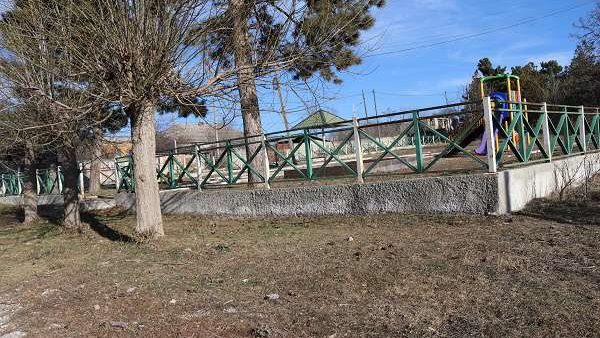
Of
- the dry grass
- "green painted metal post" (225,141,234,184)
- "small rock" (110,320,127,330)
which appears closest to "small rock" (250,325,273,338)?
the dry grass

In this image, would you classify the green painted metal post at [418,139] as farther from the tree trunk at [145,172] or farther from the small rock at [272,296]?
the small rock at [272,296]

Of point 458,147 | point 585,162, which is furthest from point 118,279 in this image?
point 585,162

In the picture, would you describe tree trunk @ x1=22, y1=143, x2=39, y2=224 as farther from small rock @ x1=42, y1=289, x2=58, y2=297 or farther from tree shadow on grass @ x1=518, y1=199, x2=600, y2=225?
tree shadow on grass @ x1=518, y1=199, x2=600, y2=225

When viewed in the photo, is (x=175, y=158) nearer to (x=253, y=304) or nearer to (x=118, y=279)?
(x=118, y=279)

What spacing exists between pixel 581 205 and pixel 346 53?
4.19 meters

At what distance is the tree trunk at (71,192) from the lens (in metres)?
10.9

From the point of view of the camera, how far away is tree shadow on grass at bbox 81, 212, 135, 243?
29.4ft

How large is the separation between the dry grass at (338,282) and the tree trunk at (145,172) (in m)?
0.37

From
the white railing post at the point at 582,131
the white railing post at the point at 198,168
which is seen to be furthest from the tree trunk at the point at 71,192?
the white railing post at the point at 582,131

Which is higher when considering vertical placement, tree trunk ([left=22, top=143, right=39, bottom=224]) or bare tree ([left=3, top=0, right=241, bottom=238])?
bare tree ([left=3, top=0, right=241, bottom=238])

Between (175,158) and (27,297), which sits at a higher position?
(175,158)

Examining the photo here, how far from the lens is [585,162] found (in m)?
9.44

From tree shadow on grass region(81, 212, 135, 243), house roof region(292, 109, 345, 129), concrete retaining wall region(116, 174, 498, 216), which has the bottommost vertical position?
tree shadow on grass region(81, 212, 135, 243)

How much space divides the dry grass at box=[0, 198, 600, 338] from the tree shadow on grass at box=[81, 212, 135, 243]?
922 millimetres
